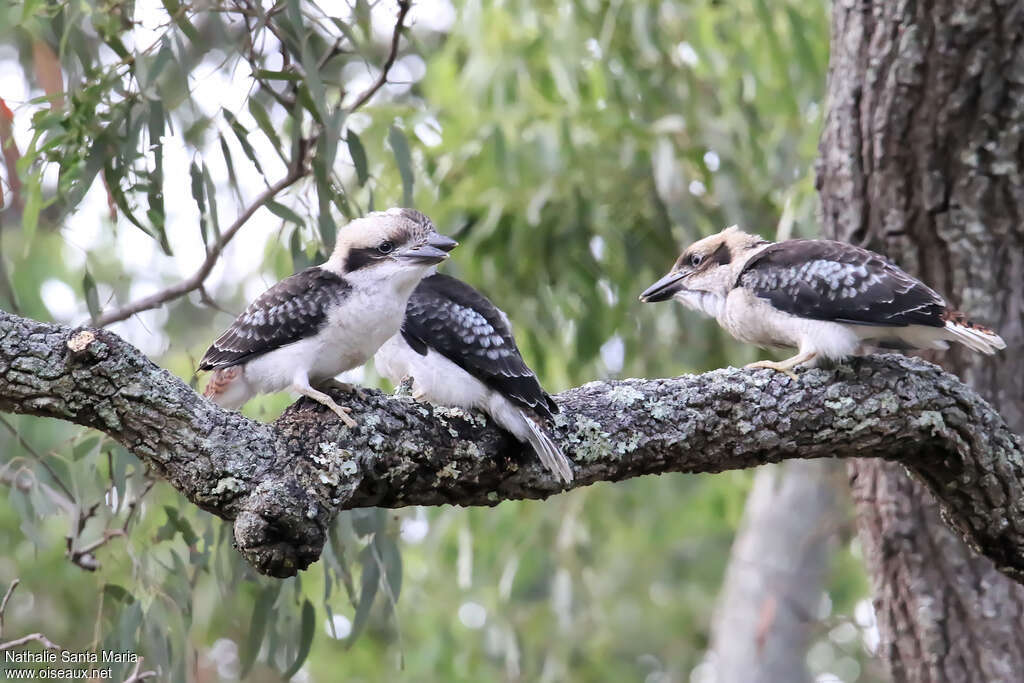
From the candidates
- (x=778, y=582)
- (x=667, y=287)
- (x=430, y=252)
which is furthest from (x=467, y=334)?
(x=778, y=582)

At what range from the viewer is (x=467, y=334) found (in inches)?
104

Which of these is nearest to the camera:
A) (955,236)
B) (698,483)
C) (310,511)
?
(310,511)

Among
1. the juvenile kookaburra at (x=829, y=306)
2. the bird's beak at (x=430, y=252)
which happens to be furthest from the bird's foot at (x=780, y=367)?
the bird's beak at (x=430, y=252)

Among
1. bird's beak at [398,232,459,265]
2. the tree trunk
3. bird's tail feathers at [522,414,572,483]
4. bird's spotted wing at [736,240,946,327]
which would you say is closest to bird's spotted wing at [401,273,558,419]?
bird's tail feathers at [522,414,572,483]

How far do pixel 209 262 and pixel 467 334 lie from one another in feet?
2.40

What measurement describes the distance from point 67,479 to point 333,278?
97cm

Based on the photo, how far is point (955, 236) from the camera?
3.20m

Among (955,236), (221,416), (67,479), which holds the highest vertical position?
(955,236)

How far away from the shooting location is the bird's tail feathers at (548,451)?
2250 mm

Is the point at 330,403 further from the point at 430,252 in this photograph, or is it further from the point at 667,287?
the point at 667,287

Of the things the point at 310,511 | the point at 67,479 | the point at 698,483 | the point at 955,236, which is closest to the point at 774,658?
the point at 698,483

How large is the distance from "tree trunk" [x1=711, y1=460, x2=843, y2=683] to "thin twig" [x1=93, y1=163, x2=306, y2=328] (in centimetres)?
309

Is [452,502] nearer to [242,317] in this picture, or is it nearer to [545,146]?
[242,317]

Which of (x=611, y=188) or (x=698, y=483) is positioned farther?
(x=698, y=483)
